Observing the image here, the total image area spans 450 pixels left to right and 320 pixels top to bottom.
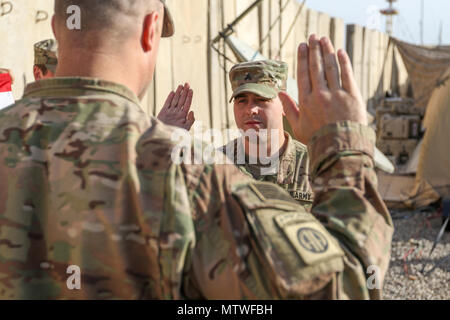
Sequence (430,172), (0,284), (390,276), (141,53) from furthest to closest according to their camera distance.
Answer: (430,172), (390,276), (141,53), (0,284)

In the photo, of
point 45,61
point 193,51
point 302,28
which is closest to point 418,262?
point 193,51

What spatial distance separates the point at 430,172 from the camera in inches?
310

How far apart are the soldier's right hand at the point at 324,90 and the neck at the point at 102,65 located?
42cm

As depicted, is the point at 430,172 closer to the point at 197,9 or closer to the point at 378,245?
the point at 197,9

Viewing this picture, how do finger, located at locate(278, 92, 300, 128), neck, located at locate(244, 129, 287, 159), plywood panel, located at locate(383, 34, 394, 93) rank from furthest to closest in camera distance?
plywood panel, located at locate(383, 34, 394, 93) < neck, located at locate(244, 129, 287, 159) < finger, located at locate(278, 92, 300, 128)

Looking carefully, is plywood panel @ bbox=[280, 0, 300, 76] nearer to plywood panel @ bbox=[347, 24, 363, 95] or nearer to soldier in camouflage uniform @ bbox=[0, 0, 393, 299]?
plywood panel @ bbox=[347, 24, 363, 95]

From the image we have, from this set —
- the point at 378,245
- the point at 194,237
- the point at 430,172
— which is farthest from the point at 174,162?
the point at 430,172

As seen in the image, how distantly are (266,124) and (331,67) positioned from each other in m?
1.86

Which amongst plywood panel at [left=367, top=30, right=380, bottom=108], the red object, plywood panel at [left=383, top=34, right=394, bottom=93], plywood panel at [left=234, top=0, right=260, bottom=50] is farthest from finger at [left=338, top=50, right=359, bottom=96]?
plywood panel at [left=383, top=34, right=394, bottom=93]

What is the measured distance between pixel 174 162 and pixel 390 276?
183 inches

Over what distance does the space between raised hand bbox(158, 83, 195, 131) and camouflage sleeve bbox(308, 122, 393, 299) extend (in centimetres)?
95

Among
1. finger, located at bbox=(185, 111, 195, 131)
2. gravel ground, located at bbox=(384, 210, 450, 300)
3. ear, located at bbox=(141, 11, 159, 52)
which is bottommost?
gravel ground, located at bbox=(384, 210, 450, 300)

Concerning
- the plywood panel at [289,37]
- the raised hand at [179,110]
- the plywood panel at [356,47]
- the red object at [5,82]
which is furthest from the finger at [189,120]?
the plywood panel at [356,47]

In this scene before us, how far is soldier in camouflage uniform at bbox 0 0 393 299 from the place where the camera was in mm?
1017
